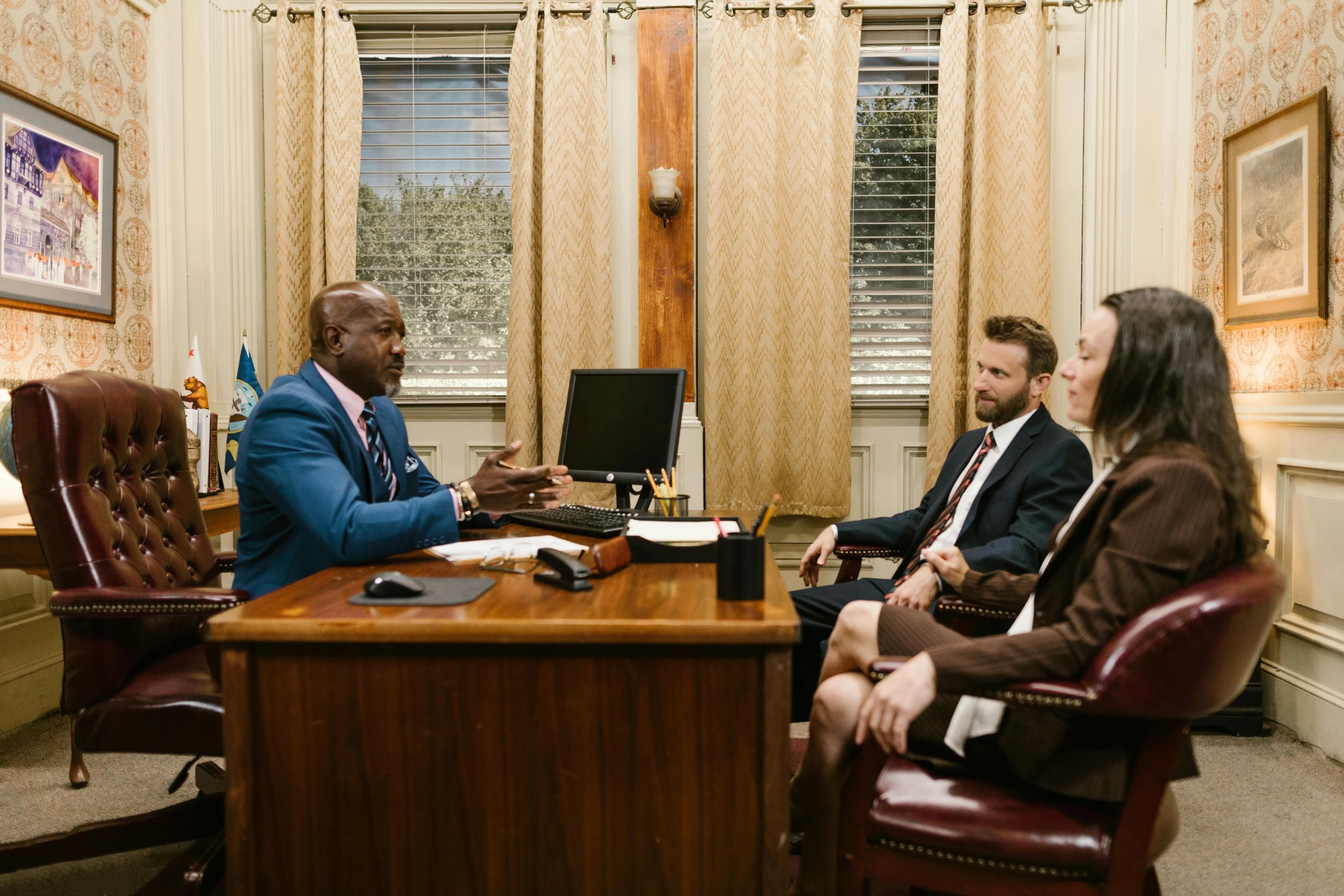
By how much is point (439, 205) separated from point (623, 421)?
198cm

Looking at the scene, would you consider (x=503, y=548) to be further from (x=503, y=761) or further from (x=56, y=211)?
(x=56, y=211)

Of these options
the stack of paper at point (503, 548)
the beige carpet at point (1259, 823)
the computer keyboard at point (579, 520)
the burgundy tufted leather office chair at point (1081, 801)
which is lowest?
the beige carpet at point (1259, 823)

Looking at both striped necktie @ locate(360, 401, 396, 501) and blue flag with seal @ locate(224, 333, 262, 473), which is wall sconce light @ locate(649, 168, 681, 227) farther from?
striped necktie @ locate(360, 401, 396, 501)

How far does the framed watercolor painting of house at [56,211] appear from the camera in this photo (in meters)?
2.80

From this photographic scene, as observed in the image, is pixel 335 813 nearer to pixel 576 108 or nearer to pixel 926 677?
pixel 926 677

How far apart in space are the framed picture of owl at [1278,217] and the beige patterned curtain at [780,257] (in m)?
1.37

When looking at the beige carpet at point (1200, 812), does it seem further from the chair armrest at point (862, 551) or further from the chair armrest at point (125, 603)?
the chair armrest at point (862, 551)

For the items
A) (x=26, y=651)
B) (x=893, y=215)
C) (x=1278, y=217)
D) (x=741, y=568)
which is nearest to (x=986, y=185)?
(x=893, y=215)

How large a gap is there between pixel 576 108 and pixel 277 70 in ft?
4.12

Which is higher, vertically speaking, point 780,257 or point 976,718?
point 780,257

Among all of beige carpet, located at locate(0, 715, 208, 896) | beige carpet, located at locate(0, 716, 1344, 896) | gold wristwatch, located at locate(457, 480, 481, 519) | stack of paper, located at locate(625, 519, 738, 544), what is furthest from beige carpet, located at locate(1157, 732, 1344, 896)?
beige carpet, located at locate(0, 715, 208, 896)

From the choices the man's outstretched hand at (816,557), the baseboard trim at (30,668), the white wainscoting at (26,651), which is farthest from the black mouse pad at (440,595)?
the baseboard trim at (30,668)

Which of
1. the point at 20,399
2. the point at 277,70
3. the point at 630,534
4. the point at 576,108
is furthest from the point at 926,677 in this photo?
the point at 277,70

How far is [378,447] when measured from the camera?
2037 millimetres
